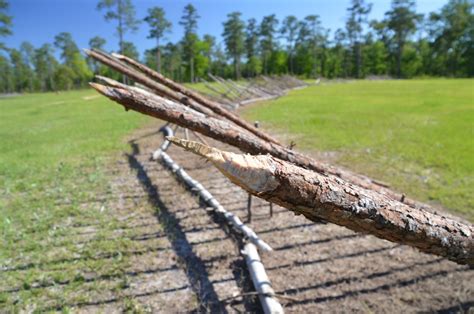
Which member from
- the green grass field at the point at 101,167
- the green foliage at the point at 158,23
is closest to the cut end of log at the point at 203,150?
the green grass field at the point at 101,167

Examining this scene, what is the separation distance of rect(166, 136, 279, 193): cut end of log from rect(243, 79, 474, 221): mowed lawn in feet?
18.1

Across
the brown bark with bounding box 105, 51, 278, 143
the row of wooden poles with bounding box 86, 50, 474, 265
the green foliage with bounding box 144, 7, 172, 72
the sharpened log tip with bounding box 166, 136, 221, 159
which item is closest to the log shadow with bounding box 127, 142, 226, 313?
the brown bark with bounding box 105, 51, 278, 143

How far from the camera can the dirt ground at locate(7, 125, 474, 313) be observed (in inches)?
141

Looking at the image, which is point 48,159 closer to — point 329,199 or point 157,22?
point 329,199

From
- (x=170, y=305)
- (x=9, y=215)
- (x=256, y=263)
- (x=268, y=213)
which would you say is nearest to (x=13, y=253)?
(x=9, y=215)

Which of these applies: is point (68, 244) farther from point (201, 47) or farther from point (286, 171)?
point (201, 47)

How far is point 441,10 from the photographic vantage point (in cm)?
6391

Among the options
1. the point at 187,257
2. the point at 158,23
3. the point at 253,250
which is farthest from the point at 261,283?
the point at 158,23

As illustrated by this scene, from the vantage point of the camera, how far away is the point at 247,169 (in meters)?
1.31

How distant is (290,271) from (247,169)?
3218mm

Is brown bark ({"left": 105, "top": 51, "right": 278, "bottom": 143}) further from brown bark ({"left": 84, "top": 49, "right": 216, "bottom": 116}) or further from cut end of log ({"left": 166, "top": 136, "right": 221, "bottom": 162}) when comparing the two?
cut end of log ({"left": 166, "top": 136, "right": 221, "bottom": 162})

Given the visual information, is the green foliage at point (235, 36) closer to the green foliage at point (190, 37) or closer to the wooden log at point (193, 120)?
the green foliage at point (190, 37)

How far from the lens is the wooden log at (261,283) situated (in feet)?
10.8

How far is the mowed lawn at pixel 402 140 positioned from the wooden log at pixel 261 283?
3.86 metres
